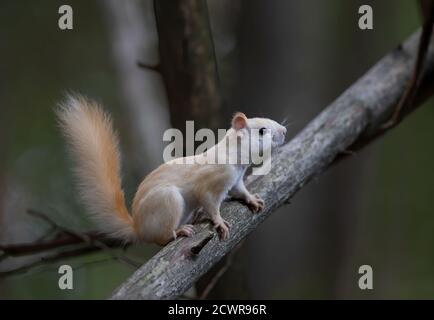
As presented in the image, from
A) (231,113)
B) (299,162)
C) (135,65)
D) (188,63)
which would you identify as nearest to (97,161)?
(299,162)

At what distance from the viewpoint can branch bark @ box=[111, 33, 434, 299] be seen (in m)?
1.38

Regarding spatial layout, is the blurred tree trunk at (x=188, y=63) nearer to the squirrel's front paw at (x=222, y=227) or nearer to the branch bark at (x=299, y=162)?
the branch bark at (x=299, y=162)

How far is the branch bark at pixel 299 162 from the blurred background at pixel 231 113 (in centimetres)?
47

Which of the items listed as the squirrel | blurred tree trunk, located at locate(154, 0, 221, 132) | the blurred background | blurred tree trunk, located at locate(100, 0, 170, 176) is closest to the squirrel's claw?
the squirrel

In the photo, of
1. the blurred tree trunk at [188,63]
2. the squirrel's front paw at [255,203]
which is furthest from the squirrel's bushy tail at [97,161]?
the blurred tree trunk at [188,63]

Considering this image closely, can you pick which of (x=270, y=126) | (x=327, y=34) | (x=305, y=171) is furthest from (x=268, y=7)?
(x=270, y=126)

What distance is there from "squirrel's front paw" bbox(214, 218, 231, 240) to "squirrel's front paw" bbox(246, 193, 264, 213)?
13 centimetres

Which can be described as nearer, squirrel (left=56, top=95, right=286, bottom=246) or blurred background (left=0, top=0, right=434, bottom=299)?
squirrel (left=56, top=95, right=286, bottom=246)

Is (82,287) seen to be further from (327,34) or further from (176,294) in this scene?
(176,294)

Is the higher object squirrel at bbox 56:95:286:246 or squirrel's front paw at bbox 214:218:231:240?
squirrel at bbox 56:95:286:246

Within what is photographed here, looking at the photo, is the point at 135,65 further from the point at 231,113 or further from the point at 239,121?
the point at 239,121

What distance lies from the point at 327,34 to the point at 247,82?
597mm

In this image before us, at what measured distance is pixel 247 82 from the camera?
2986 mm

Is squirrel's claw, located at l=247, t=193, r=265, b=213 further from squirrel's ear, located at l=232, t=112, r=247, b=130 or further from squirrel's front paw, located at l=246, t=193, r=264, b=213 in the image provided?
squirrel's ear, located at l=232, t=112, r=247, b=130
